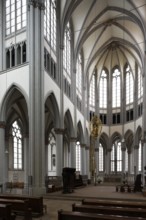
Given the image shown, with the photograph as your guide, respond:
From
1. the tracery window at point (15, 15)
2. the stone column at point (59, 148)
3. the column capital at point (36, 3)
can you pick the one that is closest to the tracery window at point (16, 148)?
the stone column at point (59, 148)

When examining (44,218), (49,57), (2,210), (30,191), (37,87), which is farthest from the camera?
(49,57)

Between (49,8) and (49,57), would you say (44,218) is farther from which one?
(49,8)

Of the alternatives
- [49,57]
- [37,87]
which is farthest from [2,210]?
[49,57]

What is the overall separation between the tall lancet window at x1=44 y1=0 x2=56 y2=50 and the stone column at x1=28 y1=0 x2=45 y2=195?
249 cm

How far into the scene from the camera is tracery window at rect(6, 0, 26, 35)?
2934 centimetres

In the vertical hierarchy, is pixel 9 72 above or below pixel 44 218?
above

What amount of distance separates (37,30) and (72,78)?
14.3 metres

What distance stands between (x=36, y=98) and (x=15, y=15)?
8783 mm

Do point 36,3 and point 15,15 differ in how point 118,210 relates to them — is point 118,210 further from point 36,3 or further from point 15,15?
point 15,15

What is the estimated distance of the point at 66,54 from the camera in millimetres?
38844

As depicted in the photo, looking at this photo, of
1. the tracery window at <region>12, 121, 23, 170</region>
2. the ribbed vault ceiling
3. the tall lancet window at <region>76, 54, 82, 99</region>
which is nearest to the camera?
the ribbed vault ceiling

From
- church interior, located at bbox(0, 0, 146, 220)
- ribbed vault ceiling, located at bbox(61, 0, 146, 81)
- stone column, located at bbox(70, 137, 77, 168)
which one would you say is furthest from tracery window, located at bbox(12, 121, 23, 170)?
ribbed vault ceiling, located at bbox(61, 0, 146, 81)

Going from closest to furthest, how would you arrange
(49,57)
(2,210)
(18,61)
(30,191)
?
1. (2,210)
2. (30,191)
3. (18,61)
4. (49,57)

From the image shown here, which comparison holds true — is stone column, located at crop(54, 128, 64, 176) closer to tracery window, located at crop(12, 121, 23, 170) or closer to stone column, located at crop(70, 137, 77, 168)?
stone column, located at crop(70, 137, 77, 168)
